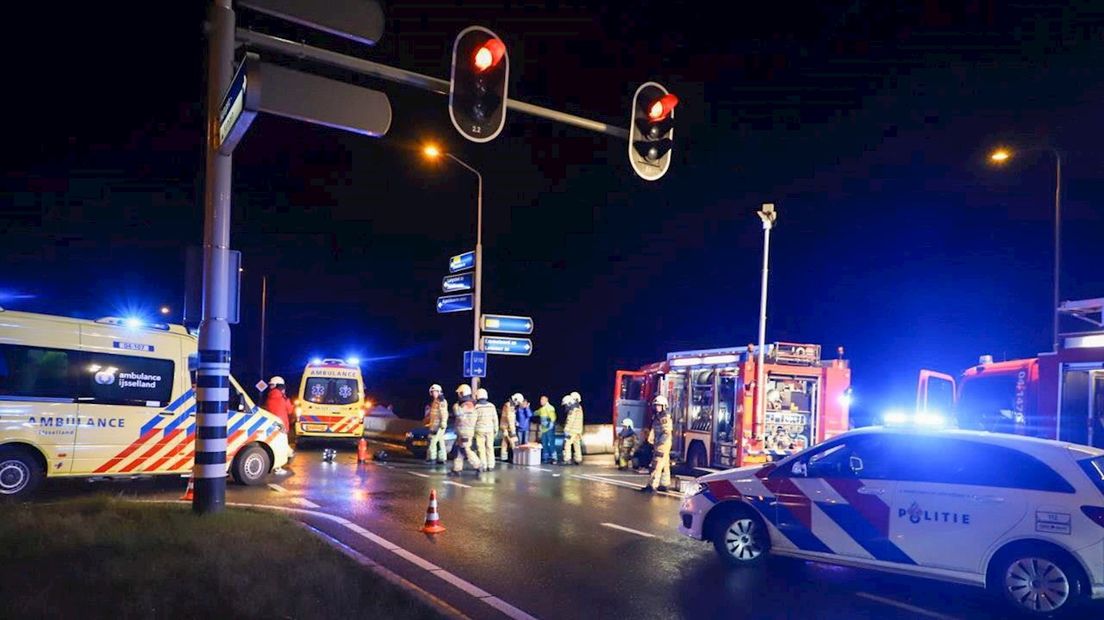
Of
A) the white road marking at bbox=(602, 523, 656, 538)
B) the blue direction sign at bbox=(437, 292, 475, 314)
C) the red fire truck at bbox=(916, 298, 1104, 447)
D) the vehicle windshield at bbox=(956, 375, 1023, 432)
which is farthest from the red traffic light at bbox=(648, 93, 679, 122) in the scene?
the blue direction sign at bbox=(437, 292, 475, 314)

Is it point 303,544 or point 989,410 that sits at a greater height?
point 989,410

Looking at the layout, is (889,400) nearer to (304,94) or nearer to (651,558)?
(651,558)

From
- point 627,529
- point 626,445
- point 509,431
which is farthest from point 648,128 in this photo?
point 509,431

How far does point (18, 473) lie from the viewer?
10930mm

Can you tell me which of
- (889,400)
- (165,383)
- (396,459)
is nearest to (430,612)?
(165,383)

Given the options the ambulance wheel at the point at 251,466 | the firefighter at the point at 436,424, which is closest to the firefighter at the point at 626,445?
the firefighter at the point at 436,424

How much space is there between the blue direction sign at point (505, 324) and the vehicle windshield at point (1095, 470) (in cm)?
1419

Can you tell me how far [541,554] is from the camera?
28.9 ft

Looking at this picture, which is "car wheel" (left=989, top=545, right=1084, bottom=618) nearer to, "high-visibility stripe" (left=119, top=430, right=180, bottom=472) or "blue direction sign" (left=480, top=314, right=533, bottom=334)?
"high-visibility stripe" (left=119, top=430, right=180, bottom=472)

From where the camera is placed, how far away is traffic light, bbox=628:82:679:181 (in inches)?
346

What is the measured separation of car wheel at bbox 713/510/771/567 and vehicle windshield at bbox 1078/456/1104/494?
2812mm

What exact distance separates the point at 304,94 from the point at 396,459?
1269 centimetres

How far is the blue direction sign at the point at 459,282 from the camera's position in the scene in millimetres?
20797

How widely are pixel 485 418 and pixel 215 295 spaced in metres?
7.95
